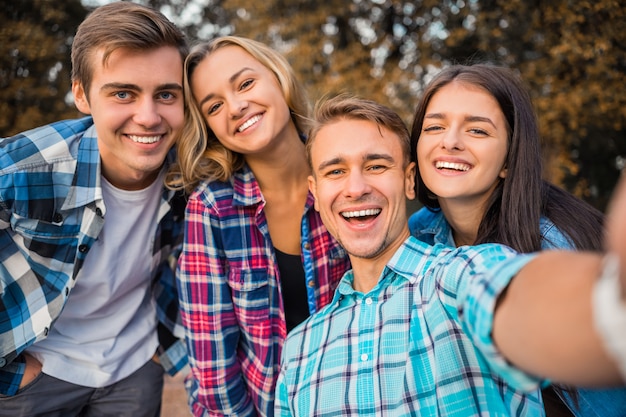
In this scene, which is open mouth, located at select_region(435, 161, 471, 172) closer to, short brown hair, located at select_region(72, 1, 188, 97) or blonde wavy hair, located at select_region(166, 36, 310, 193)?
blonde wavy hair, located at select_region(166, 36, 310, 193)

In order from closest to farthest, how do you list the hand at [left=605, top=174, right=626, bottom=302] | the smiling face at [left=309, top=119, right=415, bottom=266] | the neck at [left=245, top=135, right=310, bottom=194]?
the hand at [left=605, top=174, right=626, bottom=302] < the smiling face at [left=309, top=119, right=415, bottom=266] < the neck at [left=245, top=135, right=310, bottom=194]

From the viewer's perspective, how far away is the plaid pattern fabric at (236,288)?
2.52m

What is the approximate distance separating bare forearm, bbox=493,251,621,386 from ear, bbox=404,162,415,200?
1334 mm

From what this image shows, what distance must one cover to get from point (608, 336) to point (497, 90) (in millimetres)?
1819

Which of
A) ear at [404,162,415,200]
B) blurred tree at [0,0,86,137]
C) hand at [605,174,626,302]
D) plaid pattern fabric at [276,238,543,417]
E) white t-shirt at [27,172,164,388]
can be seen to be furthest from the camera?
blurred tree at [0,0,86,137]

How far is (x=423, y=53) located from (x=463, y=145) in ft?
18.4

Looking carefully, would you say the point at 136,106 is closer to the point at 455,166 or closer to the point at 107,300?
the point at 107,300

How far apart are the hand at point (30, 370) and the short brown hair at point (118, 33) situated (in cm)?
138

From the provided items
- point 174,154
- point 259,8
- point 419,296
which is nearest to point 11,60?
point 259,8

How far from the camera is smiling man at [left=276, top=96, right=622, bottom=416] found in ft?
2.55

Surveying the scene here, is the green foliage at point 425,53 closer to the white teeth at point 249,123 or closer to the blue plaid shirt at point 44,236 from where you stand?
the white teeth at point 249,123

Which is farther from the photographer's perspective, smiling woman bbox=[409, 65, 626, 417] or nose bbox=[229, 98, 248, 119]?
nose bbox=[229, 98, 248, 119]

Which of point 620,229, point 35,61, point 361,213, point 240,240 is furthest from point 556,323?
point 35,61

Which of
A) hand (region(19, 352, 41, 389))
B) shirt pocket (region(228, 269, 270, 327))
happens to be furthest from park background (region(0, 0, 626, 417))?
hand (region(19, 352, 41, 389))
